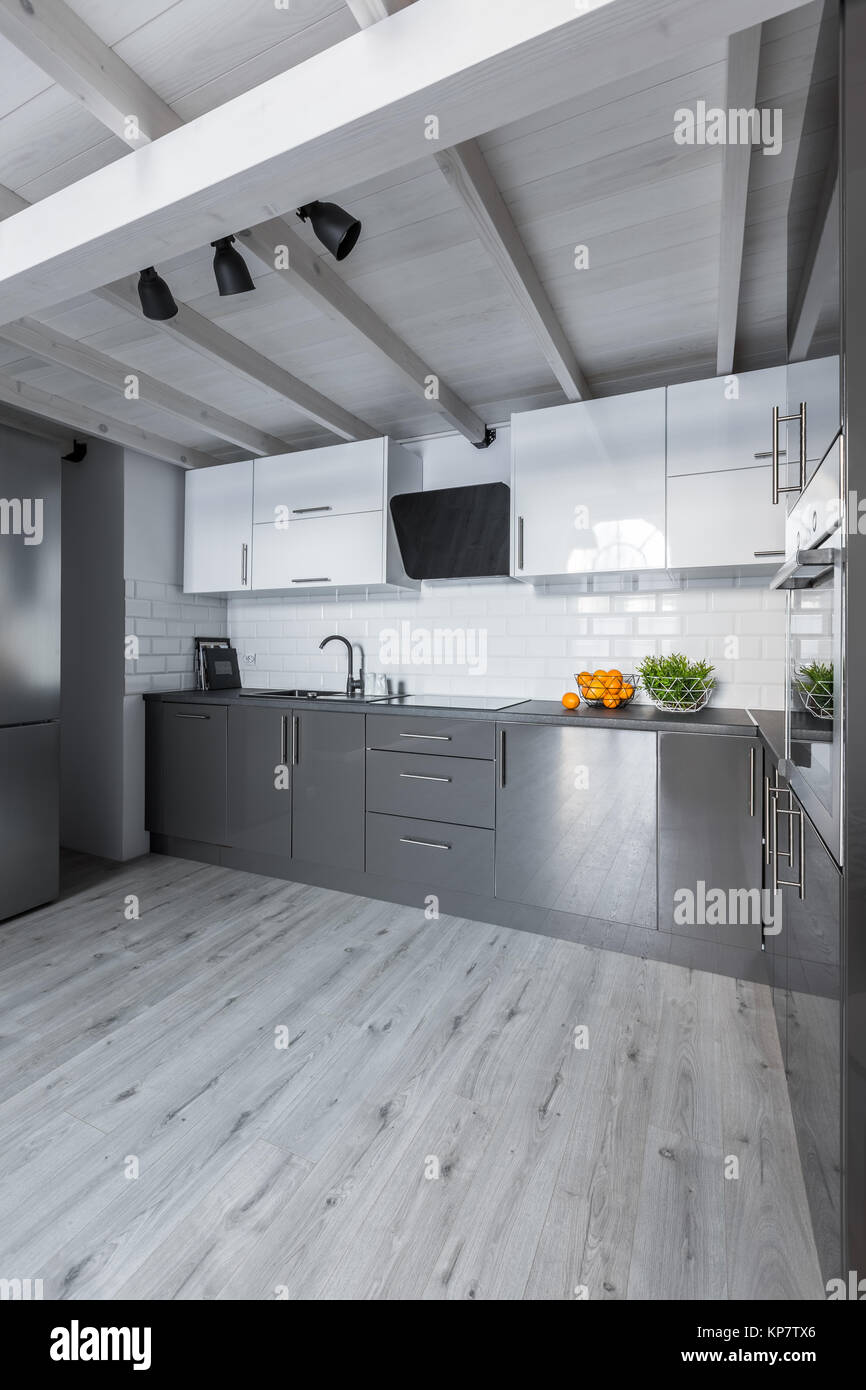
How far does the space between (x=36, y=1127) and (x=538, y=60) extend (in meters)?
2.55

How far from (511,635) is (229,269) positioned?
2117mm

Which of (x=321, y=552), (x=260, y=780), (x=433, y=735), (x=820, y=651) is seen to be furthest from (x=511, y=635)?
(x=820, y=651)

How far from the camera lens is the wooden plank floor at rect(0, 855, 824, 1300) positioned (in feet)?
4.17

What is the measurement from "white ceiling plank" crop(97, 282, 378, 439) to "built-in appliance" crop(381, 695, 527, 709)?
1.43 m

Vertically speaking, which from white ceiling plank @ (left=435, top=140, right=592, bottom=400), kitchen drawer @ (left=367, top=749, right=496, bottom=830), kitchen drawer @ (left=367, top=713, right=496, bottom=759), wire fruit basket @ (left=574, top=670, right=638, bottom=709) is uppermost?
white ceiling plank @ (left=435, top=140, right=592, bottom=400)

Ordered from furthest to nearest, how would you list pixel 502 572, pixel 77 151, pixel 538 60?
1. pixel 502 572
2. pixel 77 151
3. pixel 538 60

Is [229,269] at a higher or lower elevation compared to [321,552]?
higher

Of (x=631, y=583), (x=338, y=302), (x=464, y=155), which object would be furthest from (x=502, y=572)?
(x=464, y=155)

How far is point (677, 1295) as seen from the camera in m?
1.21

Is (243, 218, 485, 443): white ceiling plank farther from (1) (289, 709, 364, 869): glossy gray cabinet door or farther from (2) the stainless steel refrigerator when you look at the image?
(2) the stainless steel refrigerator

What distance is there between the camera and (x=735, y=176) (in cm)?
152

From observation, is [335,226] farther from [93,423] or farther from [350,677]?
[350,677]

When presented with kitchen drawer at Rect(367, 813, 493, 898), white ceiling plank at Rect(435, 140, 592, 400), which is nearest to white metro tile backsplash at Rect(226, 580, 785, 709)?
kitchen drawer at Rect(367, 813, 493, 898)
